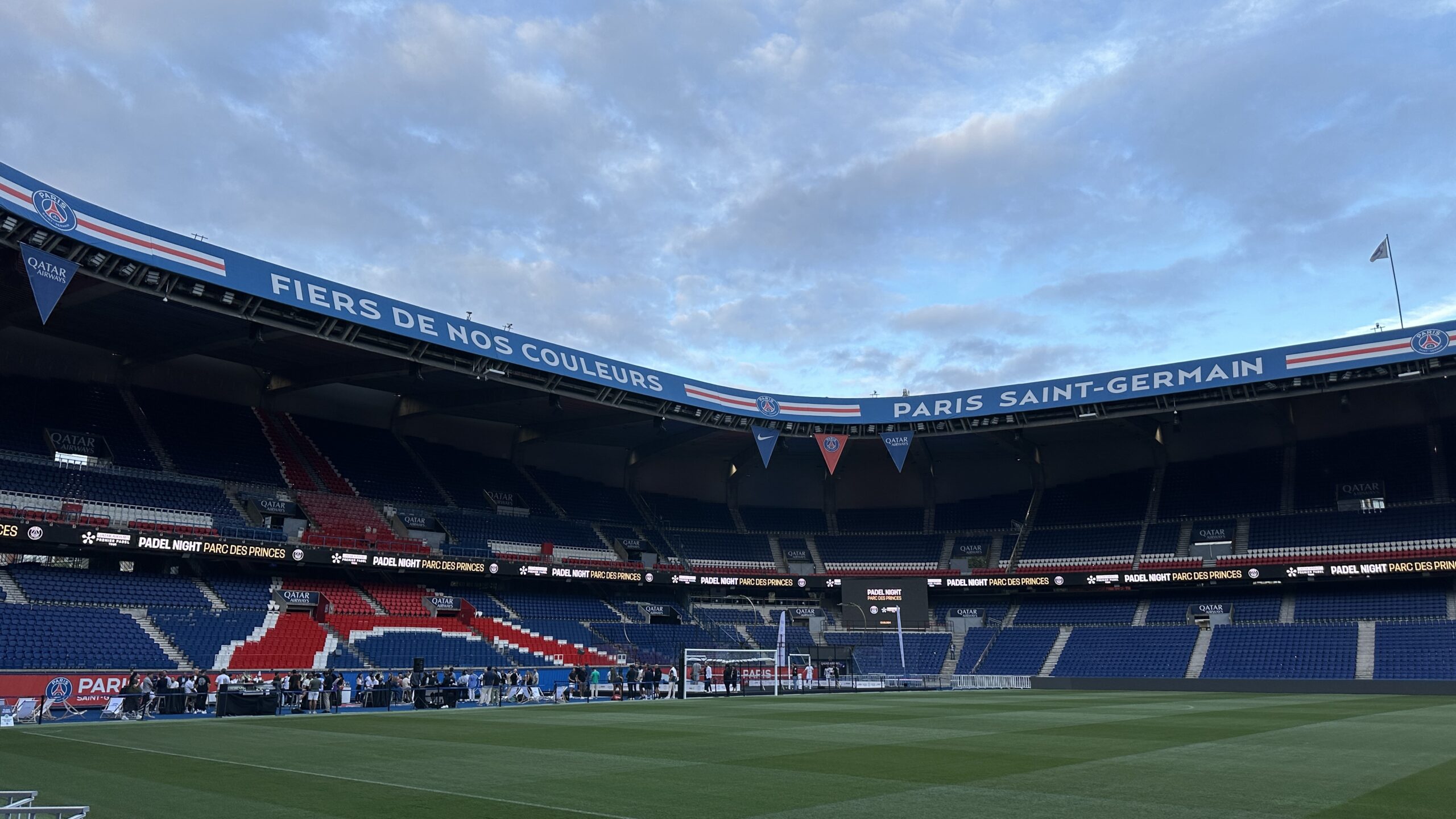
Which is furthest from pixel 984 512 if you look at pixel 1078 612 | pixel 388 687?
pixel 388 687

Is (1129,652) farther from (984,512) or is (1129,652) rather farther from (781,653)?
(781,653)

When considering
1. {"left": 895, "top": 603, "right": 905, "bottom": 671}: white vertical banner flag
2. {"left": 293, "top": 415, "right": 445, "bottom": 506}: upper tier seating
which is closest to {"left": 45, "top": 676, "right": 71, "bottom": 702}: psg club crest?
{"left": 293, "top": 415, "right": 445, "bottom": 506}: upper tier seating

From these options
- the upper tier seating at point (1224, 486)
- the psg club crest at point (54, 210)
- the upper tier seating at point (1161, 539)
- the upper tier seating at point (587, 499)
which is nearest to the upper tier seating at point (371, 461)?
the upper tier seating at point (587, 499)

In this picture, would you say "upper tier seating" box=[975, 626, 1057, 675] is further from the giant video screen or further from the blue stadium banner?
the blue stadium banner

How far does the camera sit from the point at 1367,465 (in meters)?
53.2

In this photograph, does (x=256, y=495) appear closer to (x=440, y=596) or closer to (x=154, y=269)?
(x=440, y=596)

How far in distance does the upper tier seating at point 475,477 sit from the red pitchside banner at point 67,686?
2348 cm

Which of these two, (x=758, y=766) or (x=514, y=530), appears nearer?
(x=758, y=766)

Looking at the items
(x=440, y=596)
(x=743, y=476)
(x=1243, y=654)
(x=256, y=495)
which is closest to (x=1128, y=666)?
(x=1243, y=654)

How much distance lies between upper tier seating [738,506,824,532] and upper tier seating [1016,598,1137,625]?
14838 millimetres

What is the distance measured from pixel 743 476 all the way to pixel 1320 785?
55.4 m

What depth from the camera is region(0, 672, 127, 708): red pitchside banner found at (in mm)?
29188

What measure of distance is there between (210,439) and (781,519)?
35372 millimetres

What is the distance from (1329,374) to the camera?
4516cm
